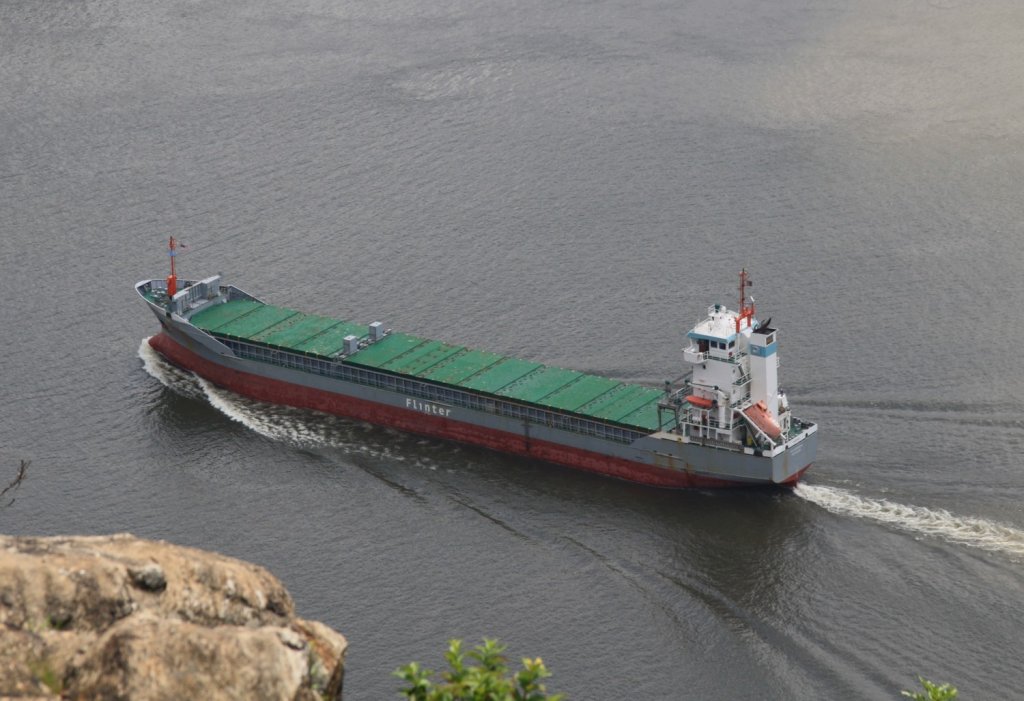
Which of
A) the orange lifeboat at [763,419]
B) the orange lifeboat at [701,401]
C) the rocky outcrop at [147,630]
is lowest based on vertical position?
the orange lifeboat at [763,419]

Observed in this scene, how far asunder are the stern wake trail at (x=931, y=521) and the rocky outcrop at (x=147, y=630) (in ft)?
168

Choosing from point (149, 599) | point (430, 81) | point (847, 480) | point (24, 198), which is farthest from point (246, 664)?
point (430, 81)

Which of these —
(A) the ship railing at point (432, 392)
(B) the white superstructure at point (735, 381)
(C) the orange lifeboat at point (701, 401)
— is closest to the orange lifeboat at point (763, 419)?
(B) the white superstructure at point (735, 381)

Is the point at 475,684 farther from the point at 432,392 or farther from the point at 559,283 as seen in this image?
the point at 559,283

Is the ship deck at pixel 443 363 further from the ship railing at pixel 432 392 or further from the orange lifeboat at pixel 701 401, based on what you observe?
the orange lifeboat at pixel 701 401

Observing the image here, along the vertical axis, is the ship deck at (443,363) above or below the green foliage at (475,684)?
below

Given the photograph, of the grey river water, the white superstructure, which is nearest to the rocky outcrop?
the grey river water

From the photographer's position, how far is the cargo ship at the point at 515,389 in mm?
79188

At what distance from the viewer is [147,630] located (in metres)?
24.0

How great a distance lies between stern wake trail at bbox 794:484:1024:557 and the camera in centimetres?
7162

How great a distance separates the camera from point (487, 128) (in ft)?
401

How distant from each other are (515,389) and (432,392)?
14.9 ft

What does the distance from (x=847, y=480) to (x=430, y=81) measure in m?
64.1

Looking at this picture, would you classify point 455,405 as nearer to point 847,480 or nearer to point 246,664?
point 847,480
